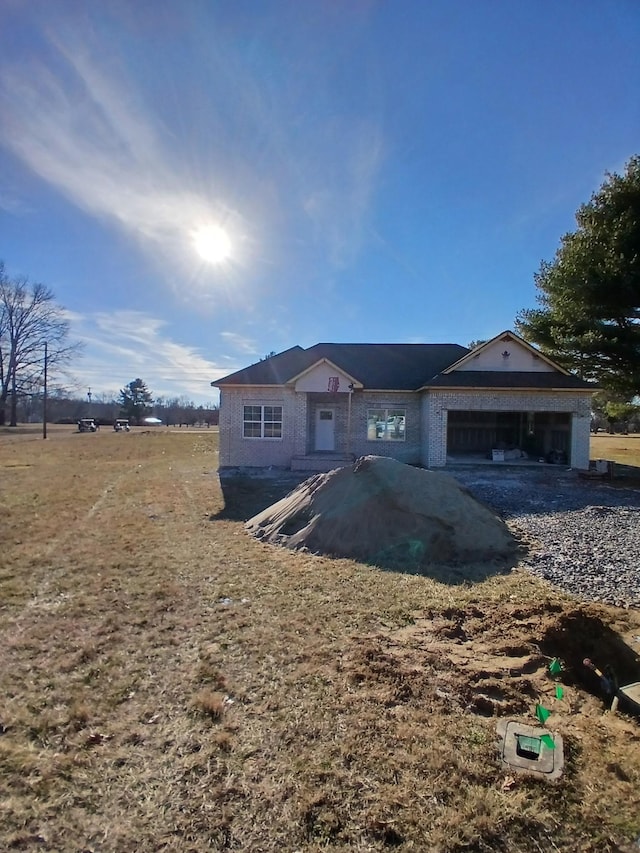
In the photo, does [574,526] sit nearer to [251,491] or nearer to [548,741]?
[548,741]

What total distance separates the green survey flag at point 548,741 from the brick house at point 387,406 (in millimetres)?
13910

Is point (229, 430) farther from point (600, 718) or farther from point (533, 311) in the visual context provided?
point (600, 718)

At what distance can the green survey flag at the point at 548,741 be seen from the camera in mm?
3101

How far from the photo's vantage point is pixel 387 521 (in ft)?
27.2

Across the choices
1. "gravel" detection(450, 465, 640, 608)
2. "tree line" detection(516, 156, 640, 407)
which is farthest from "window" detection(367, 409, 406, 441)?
"tree line" detection(516, 156, 640, 407)

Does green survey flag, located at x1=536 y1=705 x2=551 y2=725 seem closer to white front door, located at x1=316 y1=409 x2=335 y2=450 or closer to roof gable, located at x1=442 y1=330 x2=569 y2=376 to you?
roof gable, located at x1=442 y1=330 x2=569 y2=376

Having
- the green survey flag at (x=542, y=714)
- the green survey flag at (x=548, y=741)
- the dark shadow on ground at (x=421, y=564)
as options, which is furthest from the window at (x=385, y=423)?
the green survey flag at (x=548, y=741)

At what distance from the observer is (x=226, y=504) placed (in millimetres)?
11820

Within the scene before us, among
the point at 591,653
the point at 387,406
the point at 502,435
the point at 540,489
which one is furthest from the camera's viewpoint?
the point at 502,435

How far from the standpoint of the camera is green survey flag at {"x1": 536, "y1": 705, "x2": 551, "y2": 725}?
11.2 feet

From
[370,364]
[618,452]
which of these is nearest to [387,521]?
[370,364]

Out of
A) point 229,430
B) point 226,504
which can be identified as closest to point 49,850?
point 226,504

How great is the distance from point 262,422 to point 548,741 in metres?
15.9

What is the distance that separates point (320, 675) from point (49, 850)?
2.15 m
